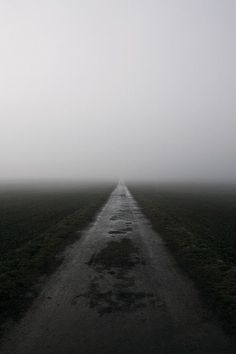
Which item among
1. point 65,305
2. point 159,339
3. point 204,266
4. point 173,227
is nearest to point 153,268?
point 204,266

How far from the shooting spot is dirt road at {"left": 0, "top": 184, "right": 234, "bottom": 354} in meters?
6.07

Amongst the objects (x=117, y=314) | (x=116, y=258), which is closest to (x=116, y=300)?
(x=117, y=314)

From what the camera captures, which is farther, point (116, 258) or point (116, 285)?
point (116, 258)

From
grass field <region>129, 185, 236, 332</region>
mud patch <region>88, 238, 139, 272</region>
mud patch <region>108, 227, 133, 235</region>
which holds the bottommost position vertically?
grass field <region>129, 185, 236, 332</region>

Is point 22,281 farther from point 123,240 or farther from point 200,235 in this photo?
point 200,235

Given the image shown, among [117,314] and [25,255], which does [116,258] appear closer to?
[25,255]

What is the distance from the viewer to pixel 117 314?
7.50 m

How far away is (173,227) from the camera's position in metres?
22.1

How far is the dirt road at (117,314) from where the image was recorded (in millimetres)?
6066

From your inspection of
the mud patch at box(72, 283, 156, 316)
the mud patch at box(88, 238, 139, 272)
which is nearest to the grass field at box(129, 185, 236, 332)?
the mud patch at box(72, 283, 156, 316)

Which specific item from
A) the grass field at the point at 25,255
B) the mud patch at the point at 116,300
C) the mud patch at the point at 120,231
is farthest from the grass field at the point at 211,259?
the grass field at the point at 25,255

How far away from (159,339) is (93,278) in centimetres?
451

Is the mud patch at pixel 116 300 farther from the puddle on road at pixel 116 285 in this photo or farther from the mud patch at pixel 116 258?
the mud patch at pixel 116 258

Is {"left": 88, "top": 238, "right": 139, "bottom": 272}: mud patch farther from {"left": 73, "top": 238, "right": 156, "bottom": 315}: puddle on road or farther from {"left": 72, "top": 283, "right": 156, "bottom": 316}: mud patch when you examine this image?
{"left": 72, "top": 283, "right": 156, "bottom": 316}: mud patch
